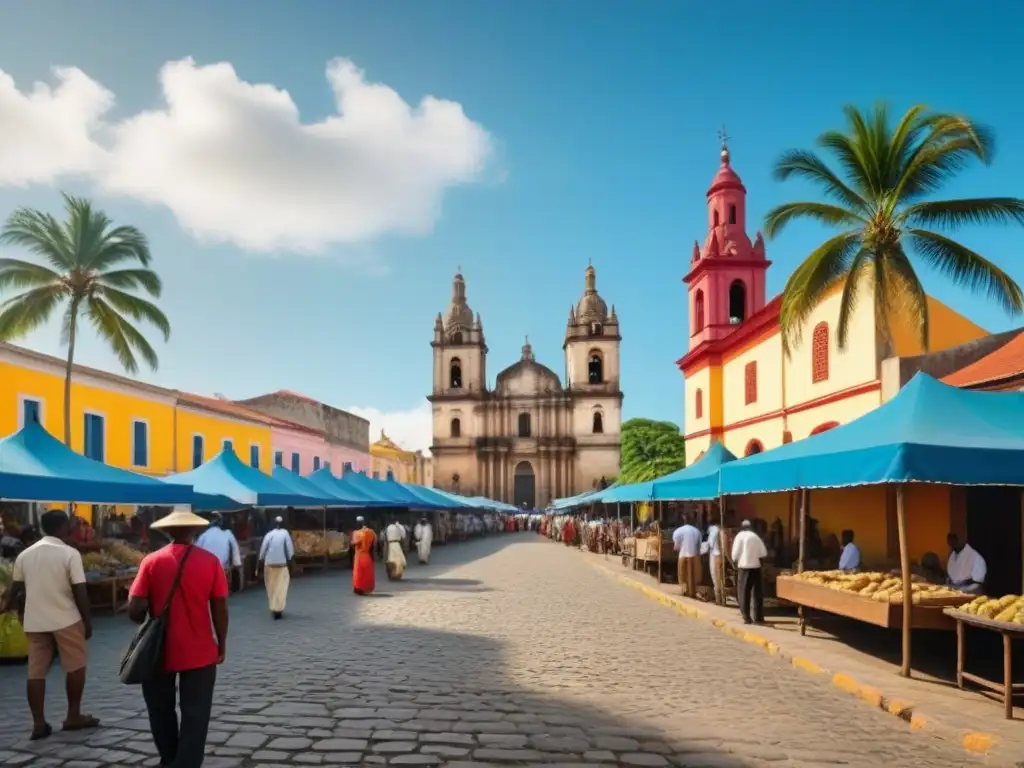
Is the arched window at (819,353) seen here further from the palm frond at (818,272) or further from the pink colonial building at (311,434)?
the pink colonial building at (311,434)

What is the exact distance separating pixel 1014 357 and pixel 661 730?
11.5 meters

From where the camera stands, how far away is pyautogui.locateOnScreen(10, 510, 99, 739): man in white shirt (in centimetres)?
628

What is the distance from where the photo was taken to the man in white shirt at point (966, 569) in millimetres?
9875

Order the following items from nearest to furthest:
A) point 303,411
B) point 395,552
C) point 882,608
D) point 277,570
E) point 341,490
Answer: point 882,608, point 277,570, point 395,552, point 341,490, point 303,411

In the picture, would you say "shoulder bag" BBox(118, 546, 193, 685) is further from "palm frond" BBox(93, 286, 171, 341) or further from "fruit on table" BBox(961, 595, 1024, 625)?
"palm frond" BBox(93, 286, 171, 341)

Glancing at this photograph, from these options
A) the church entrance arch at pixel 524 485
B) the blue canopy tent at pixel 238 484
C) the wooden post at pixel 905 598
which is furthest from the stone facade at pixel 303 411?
the wooden post at pixel 905 598

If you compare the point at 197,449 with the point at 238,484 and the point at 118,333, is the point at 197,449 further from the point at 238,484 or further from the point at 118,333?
the point at 238,484

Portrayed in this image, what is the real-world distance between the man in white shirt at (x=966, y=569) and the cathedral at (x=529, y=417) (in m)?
57.9

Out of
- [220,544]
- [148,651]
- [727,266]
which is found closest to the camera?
[148,651]

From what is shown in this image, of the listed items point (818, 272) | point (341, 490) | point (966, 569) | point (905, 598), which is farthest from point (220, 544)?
point (341, 490)

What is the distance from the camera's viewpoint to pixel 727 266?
30906 millimetres

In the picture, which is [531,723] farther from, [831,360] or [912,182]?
[831,360]

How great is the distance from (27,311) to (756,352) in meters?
19.8

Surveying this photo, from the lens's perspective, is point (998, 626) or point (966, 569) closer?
point (998, 626)
